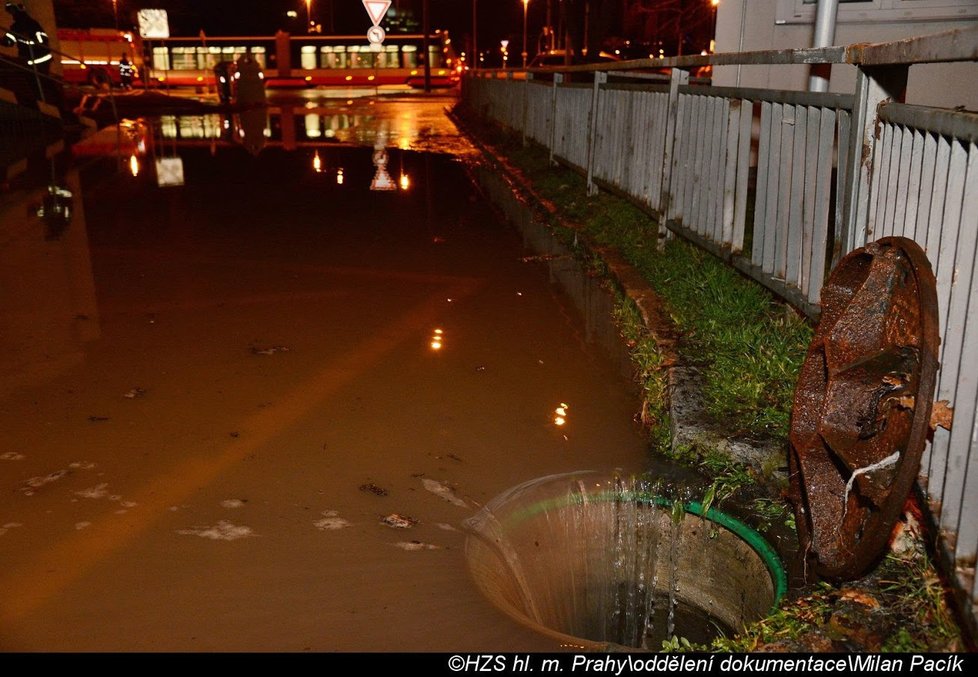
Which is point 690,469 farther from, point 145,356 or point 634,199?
point 634,199

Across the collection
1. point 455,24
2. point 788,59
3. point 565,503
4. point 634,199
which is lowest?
point 565,503

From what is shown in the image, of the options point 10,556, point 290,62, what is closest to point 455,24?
point 290,62

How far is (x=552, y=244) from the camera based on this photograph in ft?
27.3

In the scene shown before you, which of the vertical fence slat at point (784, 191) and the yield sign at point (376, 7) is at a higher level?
the yield sign at point (376, 7)

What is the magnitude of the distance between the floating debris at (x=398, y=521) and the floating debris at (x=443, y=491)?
0.70ft

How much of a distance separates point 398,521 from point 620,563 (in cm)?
87

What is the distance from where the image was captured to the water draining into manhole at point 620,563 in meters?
3.15

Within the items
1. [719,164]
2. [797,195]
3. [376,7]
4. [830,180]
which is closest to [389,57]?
Result: [376,7]

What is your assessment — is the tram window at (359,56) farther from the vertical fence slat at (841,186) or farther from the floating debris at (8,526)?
the floating debris at (8,526)

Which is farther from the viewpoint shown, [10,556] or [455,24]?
[455,24]

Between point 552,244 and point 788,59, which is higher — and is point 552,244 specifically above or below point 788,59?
below

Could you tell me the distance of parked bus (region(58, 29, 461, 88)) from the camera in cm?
4409

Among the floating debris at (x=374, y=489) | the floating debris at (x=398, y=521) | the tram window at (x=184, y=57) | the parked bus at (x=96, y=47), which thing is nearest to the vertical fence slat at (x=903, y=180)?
the floating debris at (x=398, y=521)
